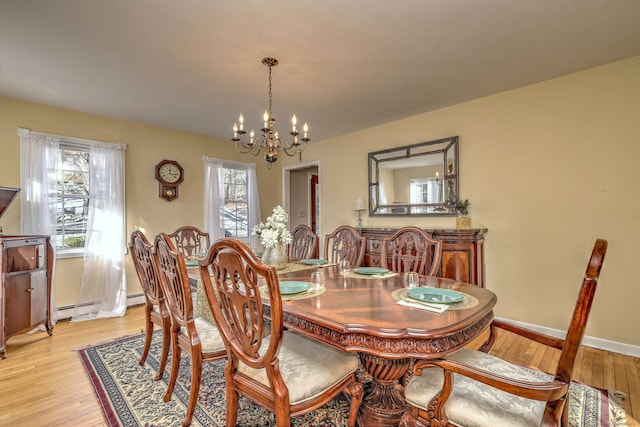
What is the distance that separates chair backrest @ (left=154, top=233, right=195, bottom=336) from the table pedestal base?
39.0 inches

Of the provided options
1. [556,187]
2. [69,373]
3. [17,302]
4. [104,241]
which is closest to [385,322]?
[69,373]

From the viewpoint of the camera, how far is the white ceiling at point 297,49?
185 centimetres

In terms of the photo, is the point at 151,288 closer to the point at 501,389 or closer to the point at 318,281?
the point at 318,281

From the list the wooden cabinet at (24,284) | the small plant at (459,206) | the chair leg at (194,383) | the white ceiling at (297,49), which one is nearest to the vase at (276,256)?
the chair leg at (194,383)

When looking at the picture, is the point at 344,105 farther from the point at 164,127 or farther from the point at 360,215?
the point at 164,127

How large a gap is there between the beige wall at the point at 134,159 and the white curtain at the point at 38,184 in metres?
0.07

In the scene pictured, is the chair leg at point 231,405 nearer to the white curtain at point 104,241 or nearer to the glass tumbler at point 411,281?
the glass tumbler at point 411,281

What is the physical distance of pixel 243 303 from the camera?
1.26 metres

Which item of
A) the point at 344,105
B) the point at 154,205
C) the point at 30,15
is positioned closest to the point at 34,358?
the point at 154,205

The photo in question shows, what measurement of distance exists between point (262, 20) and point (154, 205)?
3148mm

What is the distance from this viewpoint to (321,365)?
4.47ft

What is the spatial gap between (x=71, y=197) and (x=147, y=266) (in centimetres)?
245

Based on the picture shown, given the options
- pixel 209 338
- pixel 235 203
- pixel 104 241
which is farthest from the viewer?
pixel 235 203

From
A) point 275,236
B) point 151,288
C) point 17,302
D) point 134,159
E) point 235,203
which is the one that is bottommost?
point 17,302
